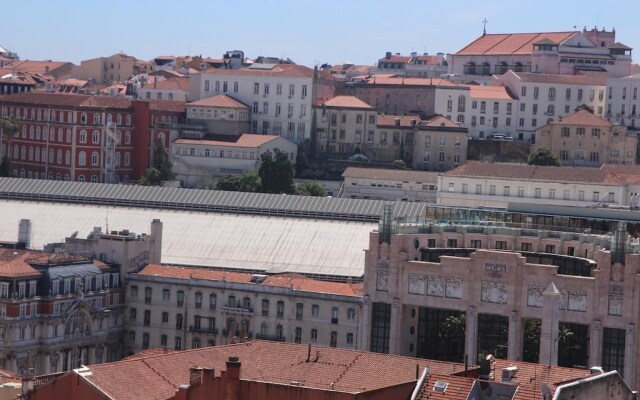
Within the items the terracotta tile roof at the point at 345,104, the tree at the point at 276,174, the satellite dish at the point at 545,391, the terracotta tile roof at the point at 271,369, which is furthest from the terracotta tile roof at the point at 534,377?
the terracotta tile roof at the point at 345,104

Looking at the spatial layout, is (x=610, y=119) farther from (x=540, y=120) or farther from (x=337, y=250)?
(x=337, y=250)

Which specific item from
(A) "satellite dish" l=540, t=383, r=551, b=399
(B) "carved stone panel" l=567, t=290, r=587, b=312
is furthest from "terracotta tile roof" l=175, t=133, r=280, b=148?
(A) "satellite dish" l=540, t=383, r=551, b=399

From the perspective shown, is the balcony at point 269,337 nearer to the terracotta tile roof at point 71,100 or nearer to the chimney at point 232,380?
the chimney at point 232,380

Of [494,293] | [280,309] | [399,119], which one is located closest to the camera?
[494,293]

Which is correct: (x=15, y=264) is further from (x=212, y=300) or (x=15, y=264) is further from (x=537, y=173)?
(x=537, y=173)

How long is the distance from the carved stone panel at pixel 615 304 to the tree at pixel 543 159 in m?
83.5

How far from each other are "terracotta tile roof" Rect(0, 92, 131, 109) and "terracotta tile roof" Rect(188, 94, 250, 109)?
7514 mm

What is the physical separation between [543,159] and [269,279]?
6854 cm

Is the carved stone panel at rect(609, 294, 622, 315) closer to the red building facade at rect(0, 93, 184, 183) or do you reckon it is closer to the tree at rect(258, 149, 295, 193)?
the tree at rect(258, 149, 295, 193)

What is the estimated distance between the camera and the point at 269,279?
115m

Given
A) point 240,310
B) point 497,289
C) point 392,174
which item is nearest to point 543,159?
point 392,174

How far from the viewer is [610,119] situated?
7800 inches

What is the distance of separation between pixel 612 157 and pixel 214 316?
263 feet

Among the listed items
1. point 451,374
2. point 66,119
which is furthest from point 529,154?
point 451,374
